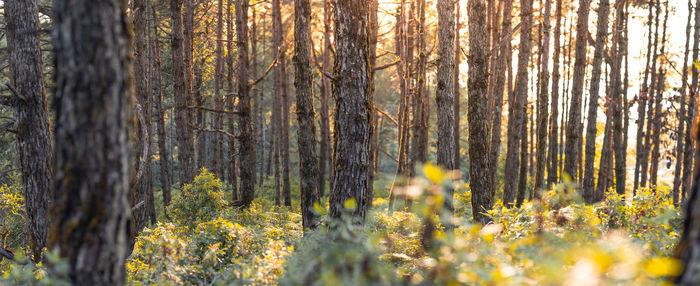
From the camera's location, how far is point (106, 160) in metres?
2.24

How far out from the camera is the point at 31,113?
5.89 meters

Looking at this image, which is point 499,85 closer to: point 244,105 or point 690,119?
point 690,119

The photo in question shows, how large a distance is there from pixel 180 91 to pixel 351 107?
293 inches

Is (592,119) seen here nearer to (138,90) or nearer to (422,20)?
(422,20)

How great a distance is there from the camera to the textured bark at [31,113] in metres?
5.84

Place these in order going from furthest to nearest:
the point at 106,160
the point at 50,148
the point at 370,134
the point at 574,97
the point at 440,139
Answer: the point at 574,97, the point at 440,139, the point at 50,148, the point at 370,134, the point at 106,160

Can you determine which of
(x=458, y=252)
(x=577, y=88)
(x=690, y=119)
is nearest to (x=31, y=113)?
(x=458, y=252)

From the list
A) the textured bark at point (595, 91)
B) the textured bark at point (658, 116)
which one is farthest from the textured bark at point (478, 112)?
the textured bark at point (658, 116)

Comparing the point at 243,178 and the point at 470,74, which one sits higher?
the point at 470,74

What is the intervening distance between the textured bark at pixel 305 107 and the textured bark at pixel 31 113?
13.9 ft

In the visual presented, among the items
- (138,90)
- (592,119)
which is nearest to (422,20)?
(592,119)

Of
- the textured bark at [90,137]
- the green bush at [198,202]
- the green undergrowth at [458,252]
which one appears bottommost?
the green bush at [198,202]

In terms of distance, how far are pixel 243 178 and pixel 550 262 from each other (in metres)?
11.0

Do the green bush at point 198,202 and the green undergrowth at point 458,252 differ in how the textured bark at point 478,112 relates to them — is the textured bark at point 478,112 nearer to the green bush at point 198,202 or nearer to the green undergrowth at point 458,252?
the green undergrowth at point 458,252
